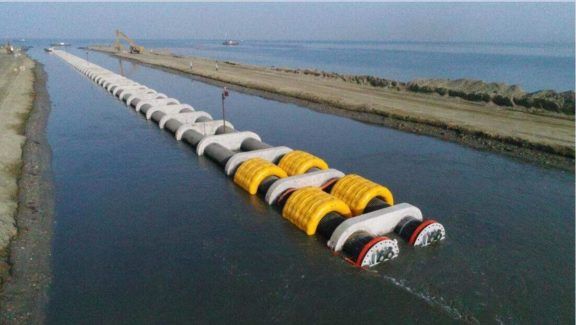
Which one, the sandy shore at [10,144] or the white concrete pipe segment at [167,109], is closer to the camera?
the sandy shore at [10,144]

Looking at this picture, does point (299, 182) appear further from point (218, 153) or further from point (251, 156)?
point (218, 153)

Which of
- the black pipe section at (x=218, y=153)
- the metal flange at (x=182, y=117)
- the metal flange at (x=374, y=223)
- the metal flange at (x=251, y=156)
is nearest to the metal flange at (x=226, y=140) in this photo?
the black pipe section at (x=218, y=153)

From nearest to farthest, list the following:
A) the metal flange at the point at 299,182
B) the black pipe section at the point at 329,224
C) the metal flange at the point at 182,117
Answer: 1. the black pipe section at the point at 329,224
2. the metal flange at the point at 299,182
3. the metal flange at the point at 182,117

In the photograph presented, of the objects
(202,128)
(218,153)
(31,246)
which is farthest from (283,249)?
(202,128)

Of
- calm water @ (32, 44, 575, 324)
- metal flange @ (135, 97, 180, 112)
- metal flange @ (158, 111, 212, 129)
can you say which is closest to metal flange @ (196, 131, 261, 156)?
calm water @ (32, 44, 575, 324)

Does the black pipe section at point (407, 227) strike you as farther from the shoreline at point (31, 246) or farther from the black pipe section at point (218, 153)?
the shoreline at point (31, 246)

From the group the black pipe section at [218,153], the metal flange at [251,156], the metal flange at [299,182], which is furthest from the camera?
the black pipe section at [218,153]

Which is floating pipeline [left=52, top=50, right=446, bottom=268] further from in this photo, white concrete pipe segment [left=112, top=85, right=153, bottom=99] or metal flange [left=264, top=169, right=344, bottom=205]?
white concrete pipe segment [left=112, top=85, right=153, bottom=99]

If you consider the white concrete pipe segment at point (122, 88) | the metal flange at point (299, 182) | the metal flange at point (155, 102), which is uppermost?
the white concrete pipe segment at point (122, 88)
